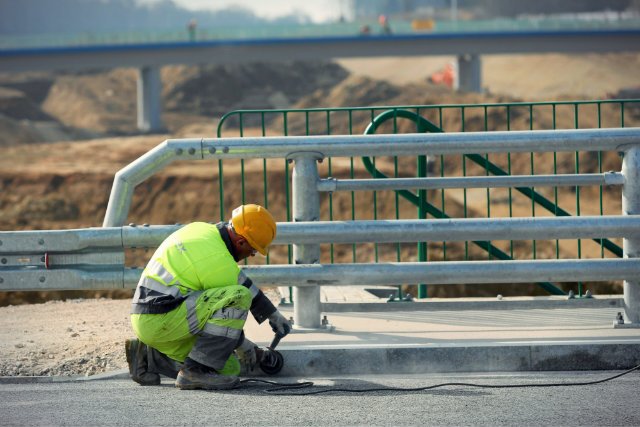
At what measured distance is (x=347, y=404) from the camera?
6.07 metres

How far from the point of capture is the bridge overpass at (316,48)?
59656 mm

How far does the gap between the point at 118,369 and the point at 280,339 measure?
3.48 feet

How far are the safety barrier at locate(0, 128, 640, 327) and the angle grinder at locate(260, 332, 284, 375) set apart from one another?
454 mm

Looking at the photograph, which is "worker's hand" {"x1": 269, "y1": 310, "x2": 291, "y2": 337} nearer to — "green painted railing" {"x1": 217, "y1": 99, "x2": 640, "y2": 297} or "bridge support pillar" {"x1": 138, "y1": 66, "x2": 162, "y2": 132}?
"green painted railing" {"x1": 217, "y1": 99, "x2": 640, "y2": 297}

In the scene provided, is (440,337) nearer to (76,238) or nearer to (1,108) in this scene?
(76,238)

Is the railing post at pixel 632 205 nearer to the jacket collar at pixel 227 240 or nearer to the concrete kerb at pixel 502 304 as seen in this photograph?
the concrete kerb at pixel 502 304

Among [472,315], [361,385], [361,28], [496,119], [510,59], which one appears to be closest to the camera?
[361,385]

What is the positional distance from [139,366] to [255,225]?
3.59 ft

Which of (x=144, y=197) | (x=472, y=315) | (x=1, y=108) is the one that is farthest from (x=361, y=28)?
(x=472, y=315)

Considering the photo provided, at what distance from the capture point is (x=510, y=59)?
97188 millimetres

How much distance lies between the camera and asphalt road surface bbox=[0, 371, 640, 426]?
18.7 feet

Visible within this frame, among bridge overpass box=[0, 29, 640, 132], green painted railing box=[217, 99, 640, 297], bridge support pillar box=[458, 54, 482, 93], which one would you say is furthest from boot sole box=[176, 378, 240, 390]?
bridge support pillar box=[458, 54, 482, 93]

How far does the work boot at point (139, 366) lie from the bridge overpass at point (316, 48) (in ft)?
178

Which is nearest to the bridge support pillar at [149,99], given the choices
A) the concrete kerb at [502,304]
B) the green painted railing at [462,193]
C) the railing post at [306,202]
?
the green painted railing at [462,193]
